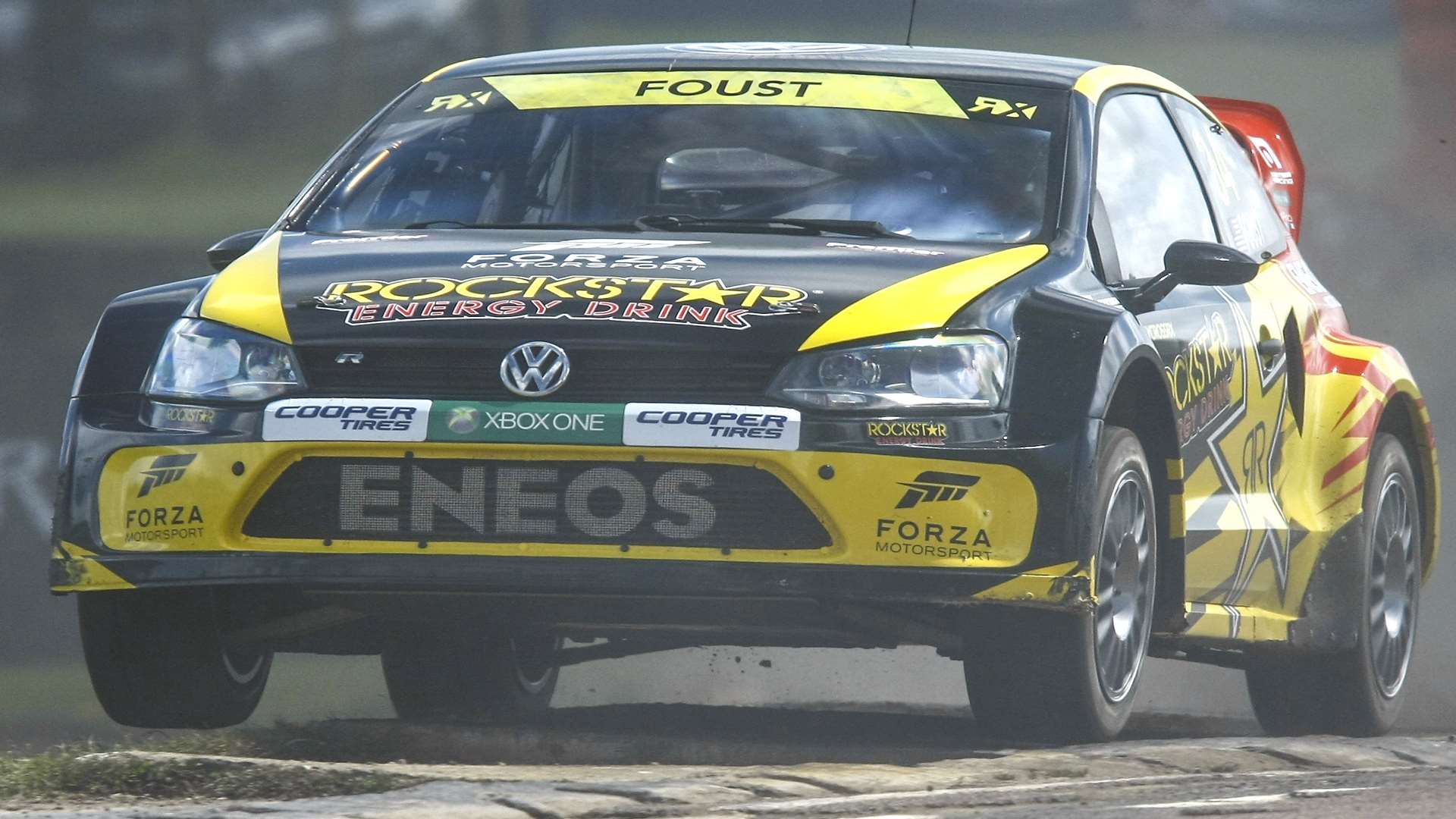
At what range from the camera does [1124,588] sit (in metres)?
7.06

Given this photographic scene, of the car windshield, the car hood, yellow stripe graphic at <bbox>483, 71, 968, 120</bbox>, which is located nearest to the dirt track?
the car hood

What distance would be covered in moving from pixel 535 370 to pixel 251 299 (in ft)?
2.22

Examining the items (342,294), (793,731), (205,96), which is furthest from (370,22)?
(342,294)

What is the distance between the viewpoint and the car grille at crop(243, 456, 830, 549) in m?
6.39

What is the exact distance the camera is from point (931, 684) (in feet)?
46.9

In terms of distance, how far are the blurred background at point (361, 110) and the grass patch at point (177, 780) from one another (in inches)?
359

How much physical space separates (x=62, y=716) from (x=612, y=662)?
283 centimetres

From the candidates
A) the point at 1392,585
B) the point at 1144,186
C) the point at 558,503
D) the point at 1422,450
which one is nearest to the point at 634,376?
the point at 558,503

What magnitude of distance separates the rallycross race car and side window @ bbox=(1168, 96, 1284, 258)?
1.96 feet

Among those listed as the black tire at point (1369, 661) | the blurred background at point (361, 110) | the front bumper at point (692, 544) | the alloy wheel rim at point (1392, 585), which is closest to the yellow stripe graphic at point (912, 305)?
the front bumper at point (692, 544)

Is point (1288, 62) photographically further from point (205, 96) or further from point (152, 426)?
point (152, 426)

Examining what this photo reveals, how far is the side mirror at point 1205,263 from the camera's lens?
7.46 metres

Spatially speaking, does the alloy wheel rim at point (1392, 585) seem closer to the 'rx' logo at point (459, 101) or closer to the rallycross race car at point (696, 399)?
the rallycross race car at point (696, 399)

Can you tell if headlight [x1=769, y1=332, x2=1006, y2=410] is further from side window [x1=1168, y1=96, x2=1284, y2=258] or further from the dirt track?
side window [x1=1168, y1=96, x2=1284, y2=258]
